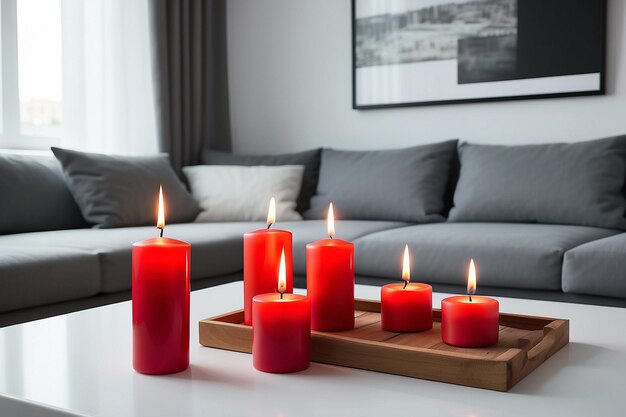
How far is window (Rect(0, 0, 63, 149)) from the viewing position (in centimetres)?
334

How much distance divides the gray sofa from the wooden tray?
3.93ft

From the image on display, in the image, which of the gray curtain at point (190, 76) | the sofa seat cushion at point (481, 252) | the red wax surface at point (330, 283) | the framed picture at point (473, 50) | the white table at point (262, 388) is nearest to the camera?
the white table at point (262, 388)

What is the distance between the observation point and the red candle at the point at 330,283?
114 cm

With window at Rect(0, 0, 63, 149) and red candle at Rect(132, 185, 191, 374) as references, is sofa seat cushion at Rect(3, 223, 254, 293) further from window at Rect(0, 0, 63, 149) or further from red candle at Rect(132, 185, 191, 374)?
red candle at Rect(132, 185, 191, 374)

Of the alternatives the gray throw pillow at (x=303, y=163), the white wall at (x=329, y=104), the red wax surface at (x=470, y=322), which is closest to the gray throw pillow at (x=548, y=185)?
the white wall at (x=329, y=104)

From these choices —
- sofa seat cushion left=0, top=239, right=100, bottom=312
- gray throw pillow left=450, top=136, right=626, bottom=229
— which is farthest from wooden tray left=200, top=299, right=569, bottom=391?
gray throw pillow left=450, top=136, right=626, bottom=229

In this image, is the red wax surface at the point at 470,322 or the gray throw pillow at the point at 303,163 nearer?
the red wax surface at the point at 470,322

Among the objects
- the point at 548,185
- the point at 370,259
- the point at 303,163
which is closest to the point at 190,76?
the point at 303,163

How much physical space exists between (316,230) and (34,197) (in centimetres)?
118

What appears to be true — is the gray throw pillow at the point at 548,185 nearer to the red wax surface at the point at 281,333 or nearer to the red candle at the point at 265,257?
the red candle at the point at 265,257

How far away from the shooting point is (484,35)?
3.55 metres

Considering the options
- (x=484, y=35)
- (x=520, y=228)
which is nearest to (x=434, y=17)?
(x=484, y=35)

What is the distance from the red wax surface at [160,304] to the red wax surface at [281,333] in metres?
0.11

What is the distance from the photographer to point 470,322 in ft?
3.42
